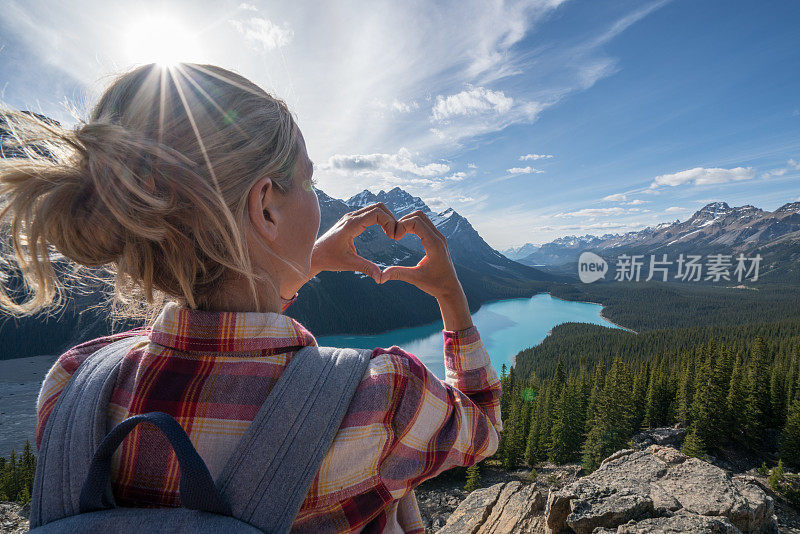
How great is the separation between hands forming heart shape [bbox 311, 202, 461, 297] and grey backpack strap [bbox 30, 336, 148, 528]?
0.80 meters

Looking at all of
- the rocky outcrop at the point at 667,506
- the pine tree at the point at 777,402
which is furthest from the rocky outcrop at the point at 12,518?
the pine tree at the point at 777,402

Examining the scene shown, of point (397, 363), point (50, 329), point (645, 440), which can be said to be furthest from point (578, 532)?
point (50, 329)

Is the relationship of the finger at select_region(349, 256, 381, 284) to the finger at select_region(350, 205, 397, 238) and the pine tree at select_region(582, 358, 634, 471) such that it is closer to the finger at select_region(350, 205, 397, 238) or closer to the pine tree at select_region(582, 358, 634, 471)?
the finger at select_region(350, 205, 397, 238)

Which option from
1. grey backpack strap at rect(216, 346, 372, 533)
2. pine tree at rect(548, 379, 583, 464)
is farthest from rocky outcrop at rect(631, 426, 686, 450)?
grey backpack strap at rect(216, 346, 372, 533)

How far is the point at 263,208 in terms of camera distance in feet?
3.31

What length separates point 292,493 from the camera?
72 centimetres

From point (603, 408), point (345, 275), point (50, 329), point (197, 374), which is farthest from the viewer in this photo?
point (345, 275)

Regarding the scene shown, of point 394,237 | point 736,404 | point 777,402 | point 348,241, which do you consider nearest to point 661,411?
point 736,404

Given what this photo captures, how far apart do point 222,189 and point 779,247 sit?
279603mm

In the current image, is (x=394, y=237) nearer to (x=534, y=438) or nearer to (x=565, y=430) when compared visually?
(x=534, y=438)

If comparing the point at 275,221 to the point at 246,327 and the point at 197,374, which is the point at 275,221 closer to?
the point at 246,327

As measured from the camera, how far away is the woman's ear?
37.9 inches

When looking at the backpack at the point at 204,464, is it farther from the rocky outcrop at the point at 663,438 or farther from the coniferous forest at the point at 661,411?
the rocky outcrop at the point at 663,438

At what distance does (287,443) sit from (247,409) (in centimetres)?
12
